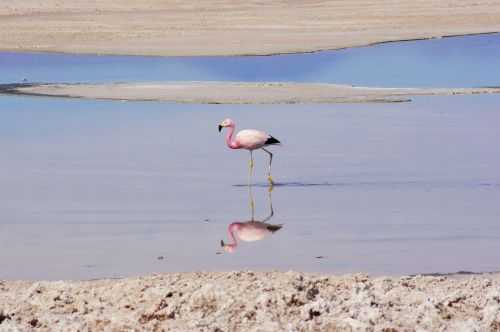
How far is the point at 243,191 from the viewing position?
13391 mm

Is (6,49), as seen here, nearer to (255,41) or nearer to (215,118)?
(255,41)

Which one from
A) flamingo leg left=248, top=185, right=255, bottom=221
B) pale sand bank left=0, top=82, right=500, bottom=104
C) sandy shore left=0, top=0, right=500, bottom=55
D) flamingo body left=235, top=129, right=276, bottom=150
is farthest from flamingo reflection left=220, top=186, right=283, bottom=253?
sandy shore left=0, top=0, right=500, bottom=55

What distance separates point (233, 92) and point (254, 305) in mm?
15231

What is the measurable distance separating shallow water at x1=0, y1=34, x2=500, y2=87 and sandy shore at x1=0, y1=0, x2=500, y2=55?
33.4 inches

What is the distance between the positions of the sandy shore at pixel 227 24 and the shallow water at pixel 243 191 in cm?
1120

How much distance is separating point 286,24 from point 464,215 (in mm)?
26001

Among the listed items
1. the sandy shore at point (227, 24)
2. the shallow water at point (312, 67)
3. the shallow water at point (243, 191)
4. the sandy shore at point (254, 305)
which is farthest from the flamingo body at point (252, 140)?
the sandy shore at point (227, 24)

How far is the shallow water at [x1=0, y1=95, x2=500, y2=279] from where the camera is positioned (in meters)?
10.4

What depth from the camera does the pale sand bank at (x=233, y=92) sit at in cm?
2195

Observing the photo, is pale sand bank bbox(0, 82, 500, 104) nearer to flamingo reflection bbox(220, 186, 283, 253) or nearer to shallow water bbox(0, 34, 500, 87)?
shallow water bbox(0, 34, 500, 87)

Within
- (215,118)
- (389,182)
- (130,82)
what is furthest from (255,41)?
(389,182)

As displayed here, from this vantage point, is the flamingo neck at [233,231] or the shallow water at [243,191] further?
the flamingo neck at [233,231]

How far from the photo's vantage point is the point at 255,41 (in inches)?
1261

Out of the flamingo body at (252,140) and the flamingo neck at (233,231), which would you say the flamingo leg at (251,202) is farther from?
the flamingo body at (252,140)
